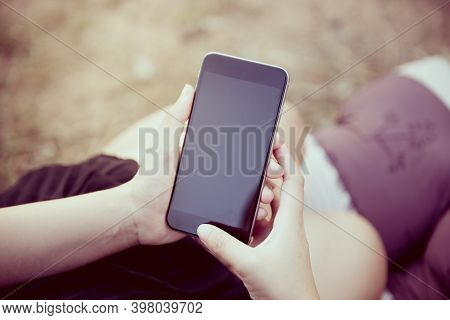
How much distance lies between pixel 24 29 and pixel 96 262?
0.91m

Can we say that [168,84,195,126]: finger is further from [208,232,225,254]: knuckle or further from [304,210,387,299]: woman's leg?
[304,210,387,299]: woman's leg

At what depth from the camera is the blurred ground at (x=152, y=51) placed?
3.77 ft

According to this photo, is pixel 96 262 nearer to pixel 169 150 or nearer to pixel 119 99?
pixel 169 150

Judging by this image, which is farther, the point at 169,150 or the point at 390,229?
the point at 390,229

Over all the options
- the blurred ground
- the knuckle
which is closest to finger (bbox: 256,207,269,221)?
the knuckle

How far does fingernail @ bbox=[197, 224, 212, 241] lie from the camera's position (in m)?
0.57

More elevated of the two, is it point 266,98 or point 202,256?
point 266,98

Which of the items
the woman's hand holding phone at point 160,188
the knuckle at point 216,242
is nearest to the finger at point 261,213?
the woman's hand holding phone at point 160,188

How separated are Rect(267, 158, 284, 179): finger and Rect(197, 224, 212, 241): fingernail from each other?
0.42 feet

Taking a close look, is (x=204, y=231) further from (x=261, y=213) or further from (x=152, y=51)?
(x=152, y=51)

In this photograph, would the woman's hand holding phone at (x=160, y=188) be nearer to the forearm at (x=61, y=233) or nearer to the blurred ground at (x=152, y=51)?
the forearm at (x=61, y=233)

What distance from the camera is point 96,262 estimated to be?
625 mm

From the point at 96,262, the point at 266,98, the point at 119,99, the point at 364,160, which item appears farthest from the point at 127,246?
the point at 119,99

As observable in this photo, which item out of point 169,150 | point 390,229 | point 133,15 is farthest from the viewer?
point 133,15
